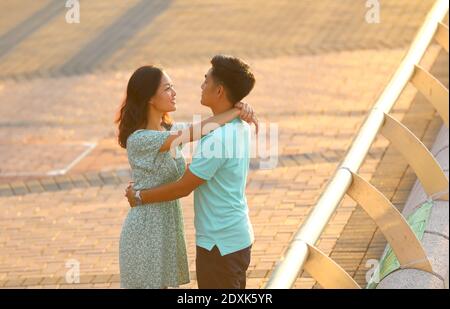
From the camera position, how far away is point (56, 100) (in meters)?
12.6

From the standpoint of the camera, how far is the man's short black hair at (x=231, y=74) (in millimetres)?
4969

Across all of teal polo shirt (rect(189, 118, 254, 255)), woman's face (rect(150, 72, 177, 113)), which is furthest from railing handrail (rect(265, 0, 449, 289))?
woman's face (rect(150, 72, 177, 113))

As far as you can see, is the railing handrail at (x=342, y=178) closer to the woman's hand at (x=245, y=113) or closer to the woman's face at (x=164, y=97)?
the woman's hand at (x=245, y=113)

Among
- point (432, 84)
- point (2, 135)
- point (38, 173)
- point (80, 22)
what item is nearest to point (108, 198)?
point (38, 173)

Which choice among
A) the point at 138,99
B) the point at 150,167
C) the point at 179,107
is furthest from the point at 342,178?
the point at 179,107

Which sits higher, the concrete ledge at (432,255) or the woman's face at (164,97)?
the woman's face at (164,97)

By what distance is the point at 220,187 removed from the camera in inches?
199

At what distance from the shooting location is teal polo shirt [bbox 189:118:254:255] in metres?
4.98

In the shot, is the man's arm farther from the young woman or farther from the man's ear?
the man's ear

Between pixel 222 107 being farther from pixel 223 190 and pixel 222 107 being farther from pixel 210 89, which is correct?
pixel 223 190

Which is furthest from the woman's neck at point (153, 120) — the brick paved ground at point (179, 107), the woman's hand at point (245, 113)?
the brick paved ground at point (179, 107)

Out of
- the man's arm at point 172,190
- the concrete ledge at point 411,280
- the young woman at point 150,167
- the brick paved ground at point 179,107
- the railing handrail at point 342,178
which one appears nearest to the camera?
the railing handrail at point 342,178

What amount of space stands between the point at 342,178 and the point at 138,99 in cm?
90
